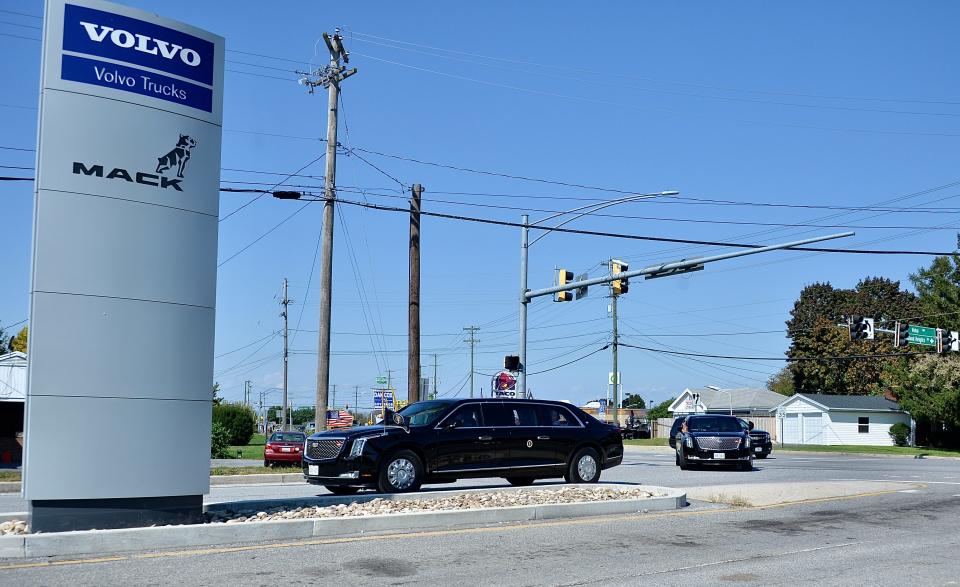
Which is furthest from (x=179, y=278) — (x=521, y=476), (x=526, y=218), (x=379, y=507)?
(x=526, y=218)

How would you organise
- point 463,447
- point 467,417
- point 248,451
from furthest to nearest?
1. point 248,451
2. point 467,417
3. point 463,447

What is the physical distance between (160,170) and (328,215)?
47.4ft

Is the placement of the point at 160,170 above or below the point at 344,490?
above

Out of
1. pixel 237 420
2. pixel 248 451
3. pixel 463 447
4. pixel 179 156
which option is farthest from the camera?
pixel 237 420

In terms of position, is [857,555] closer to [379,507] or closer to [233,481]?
[379,507]

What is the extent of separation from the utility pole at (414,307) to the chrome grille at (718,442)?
7.72 meters

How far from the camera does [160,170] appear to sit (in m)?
11.1

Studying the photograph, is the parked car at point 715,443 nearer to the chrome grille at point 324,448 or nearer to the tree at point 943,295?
the chrome grille at point 324,448

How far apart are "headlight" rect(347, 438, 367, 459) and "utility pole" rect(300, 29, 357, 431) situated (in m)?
8.96

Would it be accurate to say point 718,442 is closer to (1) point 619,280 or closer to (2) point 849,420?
(1) point 619,280

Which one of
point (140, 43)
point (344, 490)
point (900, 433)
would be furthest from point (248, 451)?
point (900, 433)

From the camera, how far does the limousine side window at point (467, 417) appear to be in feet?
53.8

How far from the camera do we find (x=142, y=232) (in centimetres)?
1083

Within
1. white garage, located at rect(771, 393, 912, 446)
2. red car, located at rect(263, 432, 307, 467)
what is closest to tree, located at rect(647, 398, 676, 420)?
white garage, located at rect(771, 393, 912, 446)
